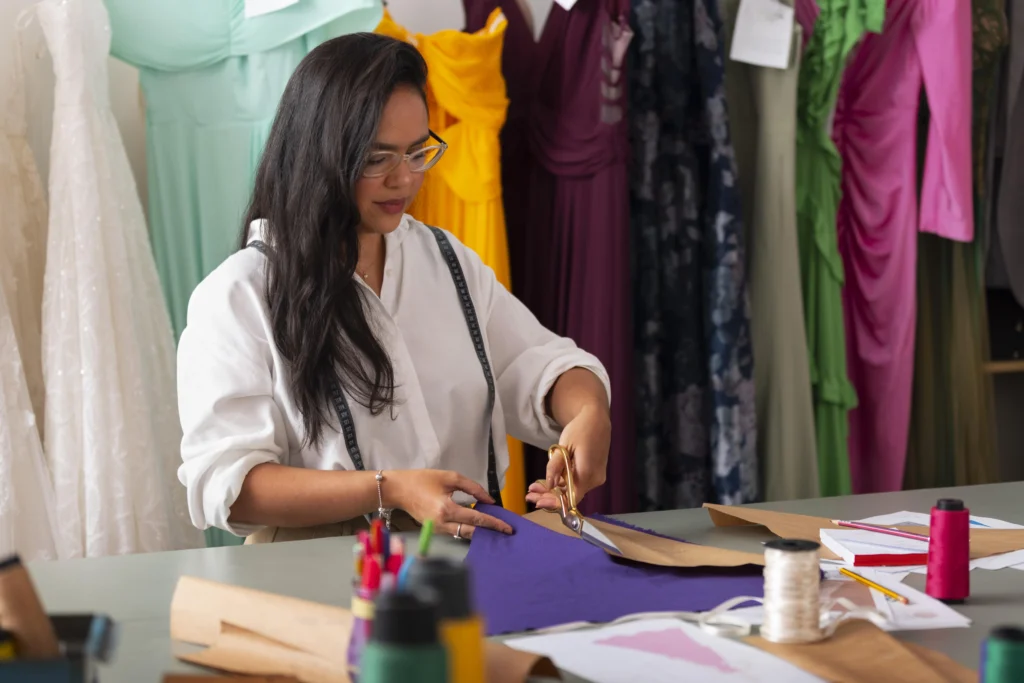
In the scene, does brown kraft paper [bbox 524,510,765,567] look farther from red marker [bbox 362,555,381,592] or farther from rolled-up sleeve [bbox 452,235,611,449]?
red marker [bbox 362,555,381,592]

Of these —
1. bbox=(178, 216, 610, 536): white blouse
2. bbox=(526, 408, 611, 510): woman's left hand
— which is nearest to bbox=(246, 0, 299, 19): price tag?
bbox=(178, 216, 610, 536): white blouse

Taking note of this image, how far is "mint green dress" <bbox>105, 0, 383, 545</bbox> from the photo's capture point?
8.06 ft

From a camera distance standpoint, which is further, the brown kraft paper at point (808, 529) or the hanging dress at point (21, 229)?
the hanging dress at point (21, 229)

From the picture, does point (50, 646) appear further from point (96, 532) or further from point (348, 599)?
point (96, 532)

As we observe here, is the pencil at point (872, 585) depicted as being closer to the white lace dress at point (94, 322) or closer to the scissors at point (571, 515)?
the scissors at point (571, 515)

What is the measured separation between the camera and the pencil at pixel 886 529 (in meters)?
1.51

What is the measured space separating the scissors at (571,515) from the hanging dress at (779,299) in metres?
1.33

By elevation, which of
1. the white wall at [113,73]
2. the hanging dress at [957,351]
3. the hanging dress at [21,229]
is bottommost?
the hanging dress at [957,351]

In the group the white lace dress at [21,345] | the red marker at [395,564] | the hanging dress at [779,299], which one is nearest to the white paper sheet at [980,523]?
the red marker at [395,564]

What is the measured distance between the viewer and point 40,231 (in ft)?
7.78

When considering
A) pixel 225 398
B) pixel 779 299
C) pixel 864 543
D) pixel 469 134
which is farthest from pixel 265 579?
pixel 779 299

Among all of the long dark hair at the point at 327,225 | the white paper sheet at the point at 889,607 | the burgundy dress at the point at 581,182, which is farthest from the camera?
the burgundy dress at the point at 581,182

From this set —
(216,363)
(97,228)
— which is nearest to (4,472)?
(97,228)

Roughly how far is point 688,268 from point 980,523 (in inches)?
47.7
